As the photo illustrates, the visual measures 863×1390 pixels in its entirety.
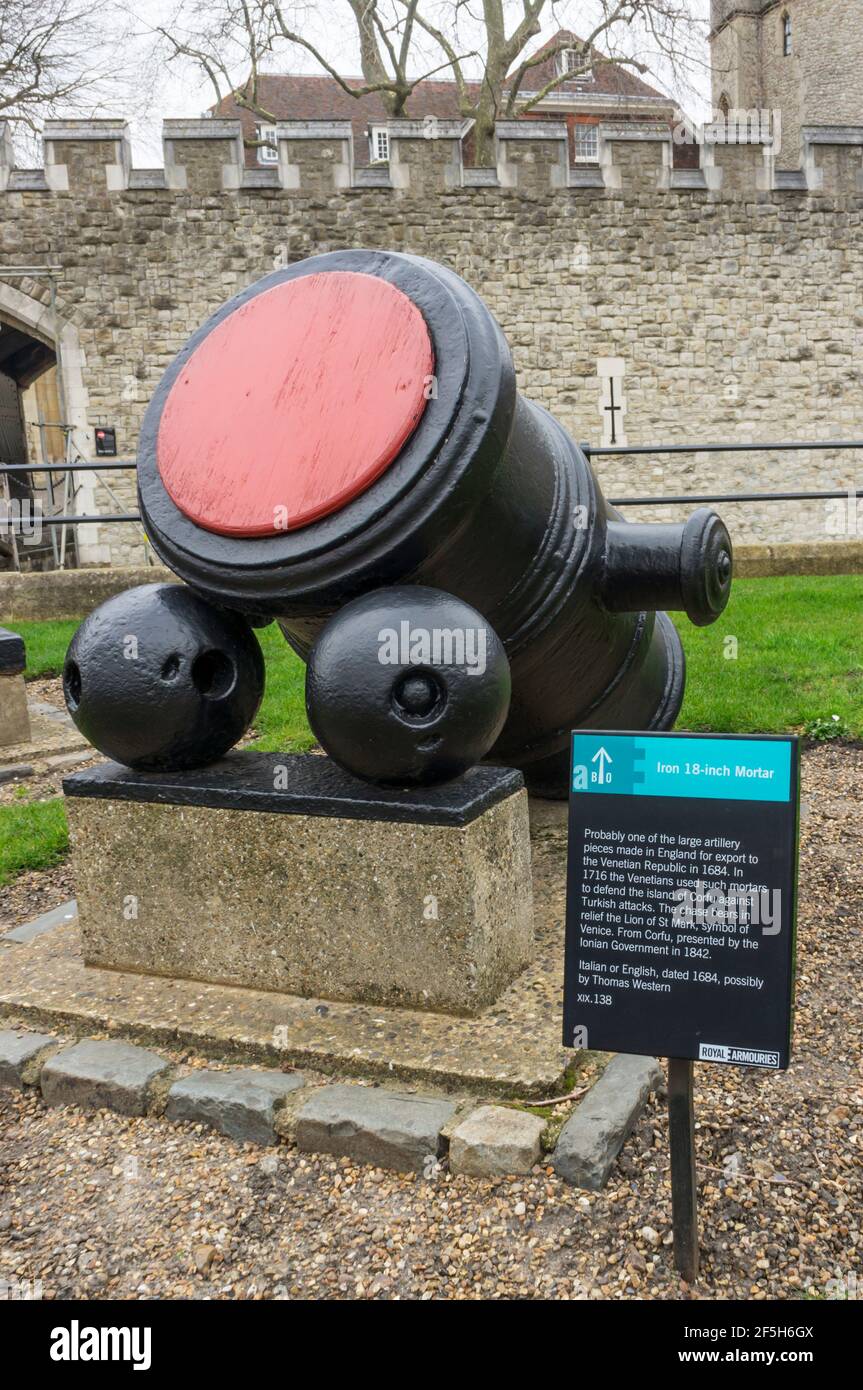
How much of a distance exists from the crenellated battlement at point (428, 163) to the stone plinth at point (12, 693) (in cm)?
941

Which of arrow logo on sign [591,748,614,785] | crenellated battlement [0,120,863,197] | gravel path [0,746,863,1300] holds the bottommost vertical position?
gravel path [0,746,863,1300]

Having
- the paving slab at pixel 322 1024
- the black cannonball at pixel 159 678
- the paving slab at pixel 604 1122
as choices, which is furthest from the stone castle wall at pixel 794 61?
the paving slab at pixel 604 1122

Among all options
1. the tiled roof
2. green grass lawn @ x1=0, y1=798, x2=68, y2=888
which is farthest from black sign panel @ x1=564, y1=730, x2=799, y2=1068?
the tiled roof

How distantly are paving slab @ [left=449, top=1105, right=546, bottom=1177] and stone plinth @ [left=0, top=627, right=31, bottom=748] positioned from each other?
13.5 ft

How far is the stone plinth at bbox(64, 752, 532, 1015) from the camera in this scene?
97.4 inches

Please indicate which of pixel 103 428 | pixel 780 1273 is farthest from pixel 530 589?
pixel 103 428

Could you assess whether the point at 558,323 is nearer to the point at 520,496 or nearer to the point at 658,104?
the point at 520,496

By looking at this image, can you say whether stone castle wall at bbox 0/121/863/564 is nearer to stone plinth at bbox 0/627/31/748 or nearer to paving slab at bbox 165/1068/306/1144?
stone plinth at bbox 0/627/31/748

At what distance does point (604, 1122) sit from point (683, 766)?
2.55 ft

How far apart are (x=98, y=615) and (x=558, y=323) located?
12661 millimetres

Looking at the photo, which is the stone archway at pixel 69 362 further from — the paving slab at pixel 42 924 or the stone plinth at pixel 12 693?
the paving slab at pixel 42 924

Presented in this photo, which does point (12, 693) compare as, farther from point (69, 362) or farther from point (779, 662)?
point (69, 362)

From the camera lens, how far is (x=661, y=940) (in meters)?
1.80

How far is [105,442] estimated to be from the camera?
13656 mm
